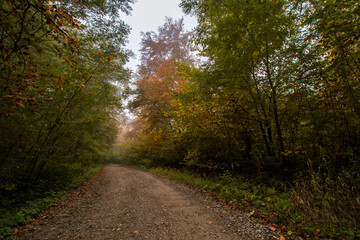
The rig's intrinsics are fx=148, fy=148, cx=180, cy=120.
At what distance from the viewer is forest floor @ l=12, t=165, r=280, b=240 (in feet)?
8.96

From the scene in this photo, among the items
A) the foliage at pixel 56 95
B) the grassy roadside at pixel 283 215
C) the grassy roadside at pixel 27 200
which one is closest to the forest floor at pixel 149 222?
the grassy roadside at pixel 283 215

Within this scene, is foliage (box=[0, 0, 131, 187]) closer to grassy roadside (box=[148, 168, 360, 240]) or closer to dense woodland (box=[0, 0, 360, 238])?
dense woodland (box=[0, 0, 360, 238])

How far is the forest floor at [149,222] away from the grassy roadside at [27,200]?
1.39 ft

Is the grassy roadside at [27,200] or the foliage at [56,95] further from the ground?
the foliage at [56,95]

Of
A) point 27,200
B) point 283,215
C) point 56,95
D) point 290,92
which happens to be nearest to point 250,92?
point 290,92

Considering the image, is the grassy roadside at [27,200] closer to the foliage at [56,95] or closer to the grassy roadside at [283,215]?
the foliage at [56,95]

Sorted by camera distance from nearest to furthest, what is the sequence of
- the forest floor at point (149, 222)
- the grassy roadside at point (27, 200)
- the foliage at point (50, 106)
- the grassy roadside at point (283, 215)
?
the grassy roadside at point (283, 215), the forest floor at point (149, 222), the grassy roadside at point (27, 200), the foliage at point (50, 106)

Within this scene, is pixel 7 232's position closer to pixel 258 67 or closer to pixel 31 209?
pixel 31 209

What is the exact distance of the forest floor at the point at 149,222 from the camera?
2.73m

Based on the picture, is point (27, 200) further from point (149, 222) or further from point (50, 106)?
point (149, 222)

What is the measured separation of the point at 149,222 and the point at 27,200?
391cm

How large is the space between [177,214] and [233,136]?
3.78m

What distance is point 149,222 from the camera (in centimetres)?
321

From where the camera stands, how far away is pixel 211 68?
4.95 metres
